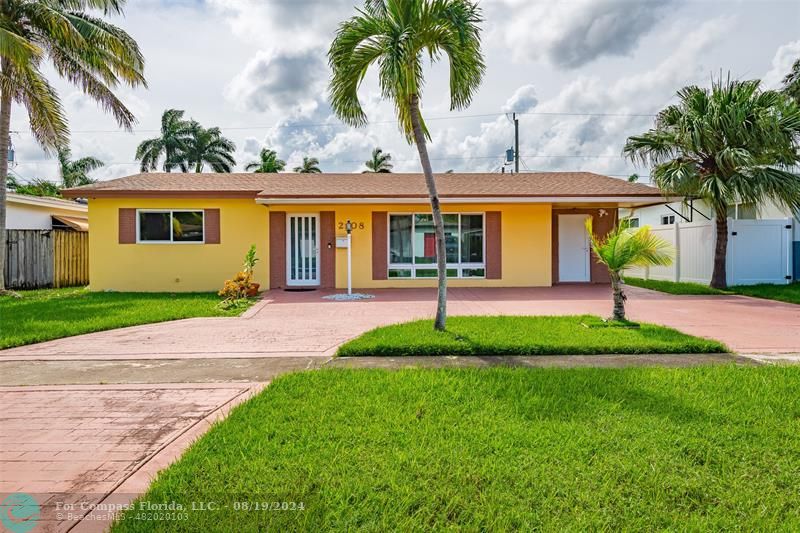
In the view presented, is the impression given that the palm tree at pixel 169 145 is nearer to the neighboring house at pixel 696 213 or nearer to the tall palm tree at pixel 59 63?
the tall palm tree at pixel 59 63

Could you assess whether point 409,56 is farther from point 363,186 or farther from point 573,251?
point 573,251

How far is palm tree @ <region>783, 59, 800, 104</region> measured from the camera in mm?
18844

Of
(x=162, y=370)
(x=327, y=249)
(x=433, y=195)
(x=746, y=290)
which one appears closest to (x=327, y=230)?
(x=327, y=249)

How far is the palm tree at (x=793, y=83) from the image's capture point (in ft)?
61.8

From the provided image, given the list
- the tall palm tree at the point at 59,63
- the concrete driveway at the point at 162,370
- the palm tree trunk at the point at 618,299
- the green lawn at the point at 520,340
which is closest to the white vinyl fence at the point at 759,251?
the concrete driveway at the point at 162,370

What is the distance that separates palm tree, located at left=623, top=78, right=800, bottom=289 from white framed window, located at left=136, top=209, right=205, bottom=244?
15141 millimetres

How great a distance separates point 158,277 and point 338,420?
13.0 meters

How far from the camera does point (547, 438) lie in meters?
3.41

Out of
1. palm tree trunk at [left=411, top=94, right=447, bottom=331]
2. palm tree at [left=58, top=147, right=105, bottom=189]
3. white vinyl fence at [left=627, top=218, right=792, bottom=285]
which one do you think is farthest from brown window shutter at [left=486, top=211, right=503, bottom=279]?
palm tree at [left=58, top=147, right=105, bottom=189]

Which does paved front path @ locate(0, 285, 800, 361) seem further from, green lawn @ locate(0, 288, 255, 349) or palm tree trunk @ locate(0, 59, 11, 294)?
palm tree trunk @ locate(0, 59, 11, 294)

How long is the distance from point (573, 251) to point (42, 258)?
19.2 meters

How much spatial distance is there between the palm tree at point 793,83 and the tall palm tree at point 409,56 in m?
20.1

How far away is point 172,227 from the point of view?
14.2 meters

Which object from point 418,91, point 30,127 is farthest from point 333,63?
point 30,127
